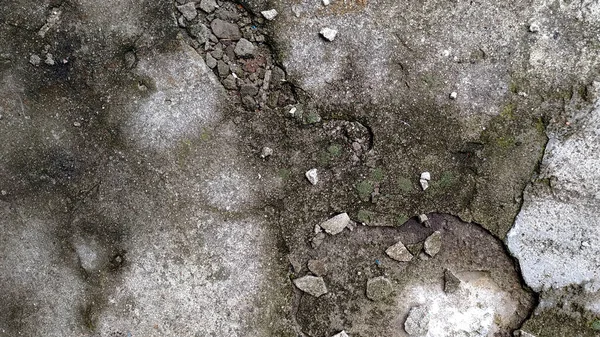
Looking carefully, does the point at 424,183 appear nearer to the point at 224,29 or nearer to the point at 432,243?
the point at 432,243

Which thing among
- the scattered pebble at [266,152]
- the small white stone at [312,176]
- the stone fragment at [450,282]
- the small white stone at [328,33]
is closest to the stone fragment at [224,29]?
the small white stone at [328,33]

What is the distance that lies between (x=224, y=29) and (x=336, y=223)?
1088mm

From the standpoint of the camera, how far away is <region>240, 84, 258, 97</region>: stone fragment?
250cm

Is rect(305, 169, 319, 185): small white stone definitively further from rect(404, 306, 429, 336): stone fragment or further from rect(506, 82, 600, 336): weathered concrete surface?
rect(506, 82, 600, 336): weathered concrete surface

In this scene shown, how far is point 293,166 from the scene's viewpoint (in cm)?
252

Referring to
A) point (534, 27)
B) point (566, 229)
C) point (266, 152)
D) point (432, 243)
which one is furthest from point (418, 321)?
point (534, 27)

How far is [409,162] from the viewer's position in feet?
8.20

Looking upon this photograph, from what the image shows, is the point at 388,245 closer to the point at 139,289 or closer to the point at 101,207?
the point at 139,289

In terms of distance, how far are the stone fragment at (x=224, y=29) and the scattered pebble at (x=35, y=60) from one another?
32.5 inches

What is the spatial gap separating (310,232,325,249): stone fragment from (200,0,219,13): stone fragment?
3.96ft

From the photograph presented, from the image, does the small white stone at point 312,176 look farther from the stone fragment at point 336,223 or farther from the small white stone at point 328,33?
the small white stone at point 328,33

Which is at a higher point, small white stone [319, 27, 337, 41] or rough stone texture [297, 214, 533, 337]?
small white stone [319, 27, 337, 41]

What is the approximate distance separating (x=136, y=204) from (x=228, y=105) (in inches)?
25.8

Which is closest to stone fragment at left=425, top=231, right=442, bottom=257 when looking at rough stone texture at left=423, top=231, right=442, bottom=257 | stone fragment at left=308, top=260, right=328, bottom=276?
rough stone texture at left=423, top=231, right=442, bottom=257
